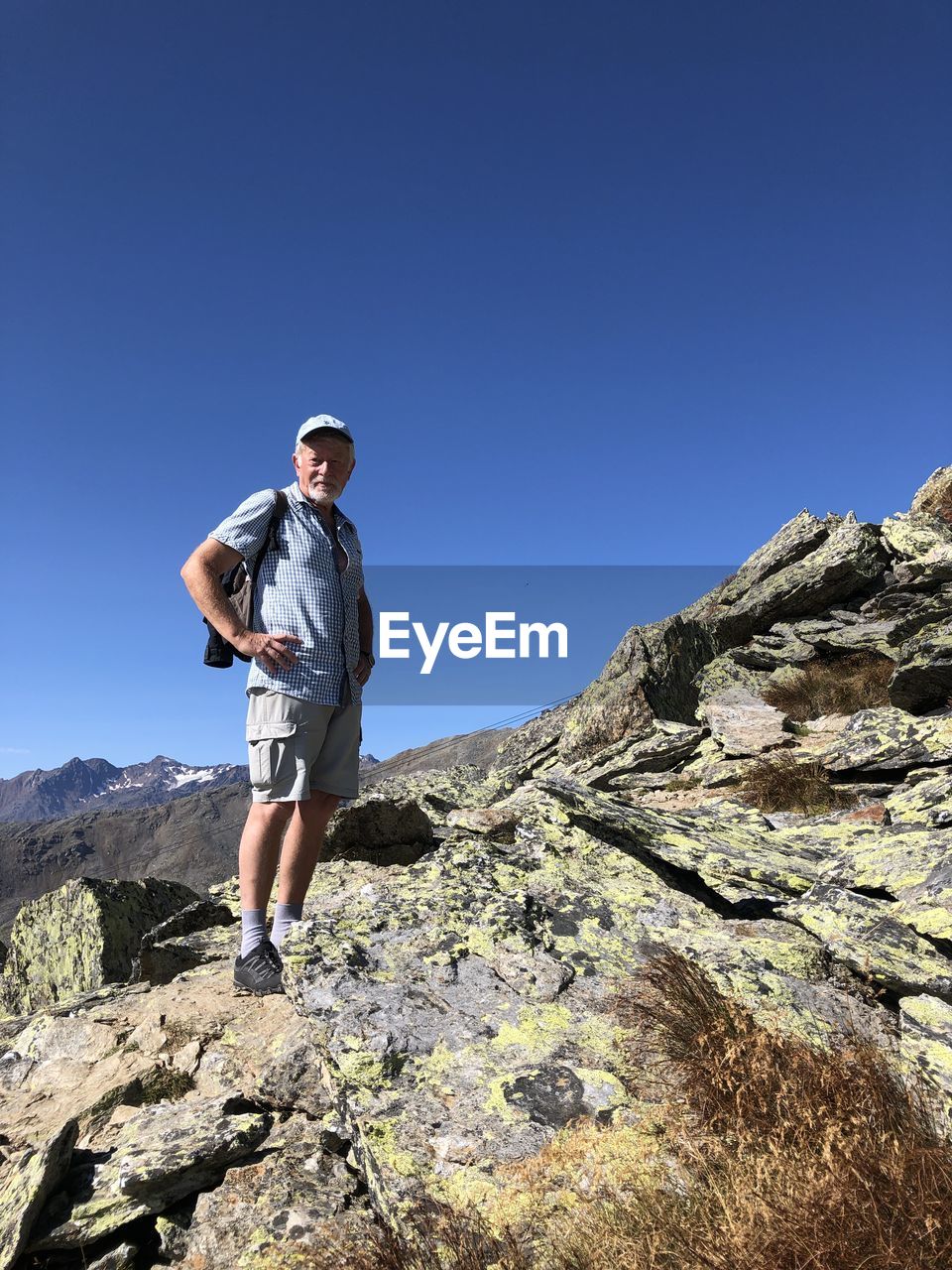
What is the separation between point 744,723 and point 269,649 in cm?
1045

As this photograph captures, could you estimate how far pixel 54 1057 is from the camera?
16.3ft

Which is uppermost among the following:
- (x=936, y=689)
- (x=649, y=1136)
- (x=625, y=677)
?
(x=625, y=677)

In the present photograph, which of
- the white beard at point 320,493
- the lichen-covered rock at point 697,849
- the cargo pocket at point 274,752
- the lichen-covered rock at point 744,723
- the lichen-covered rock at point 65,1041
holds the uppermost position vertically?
the white beard at point 320,493

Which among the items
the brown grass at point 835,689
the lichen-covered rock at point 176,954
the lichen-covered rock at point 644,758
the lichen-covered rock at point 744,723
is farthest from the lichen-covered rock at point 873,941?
the brown grass at point 835,689

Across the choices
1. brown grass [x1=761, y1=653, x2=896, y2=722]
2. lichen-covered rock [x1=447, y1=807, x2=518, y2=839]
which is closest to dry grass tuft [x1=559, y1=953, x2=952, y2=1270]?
lichen-covered rock [x1=447, y1=807, x2=518, y2=839]

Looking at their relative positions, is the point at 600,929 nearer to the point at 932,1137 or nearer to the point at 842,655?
the point at 932,1137

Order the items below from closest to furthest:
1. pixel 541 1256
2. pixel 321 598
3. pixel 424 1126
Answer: pixel 541 1256 → pixel 424 1126 → pixel 321 598

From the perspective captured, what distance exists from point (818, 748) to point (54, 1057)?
33.7ft

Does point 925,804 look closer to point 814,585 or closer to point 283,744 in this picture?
point 283,744

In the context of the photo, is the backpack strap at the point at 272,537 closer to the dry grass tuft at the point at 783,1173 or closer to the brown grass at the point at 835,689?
the dry grass tuft at the point at 783,1173

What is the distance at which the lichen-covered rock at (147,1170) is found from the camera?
3.18 metres

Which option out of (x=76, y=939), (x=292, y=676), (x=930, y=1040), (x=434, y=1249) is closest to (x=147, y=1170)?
(x=434, y=1249)


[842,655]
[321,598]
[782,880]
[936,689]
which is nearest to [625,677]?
[842,655]

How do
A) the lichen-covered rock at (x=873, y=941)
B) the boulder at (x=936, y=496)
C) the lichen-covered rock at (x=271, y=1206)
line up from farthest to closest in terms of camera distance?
the boulder at (x=936, y=496) → the lichen-covered rock at (x=873, y=941) → the lichen-covered rock at (x=271, y=1206)
